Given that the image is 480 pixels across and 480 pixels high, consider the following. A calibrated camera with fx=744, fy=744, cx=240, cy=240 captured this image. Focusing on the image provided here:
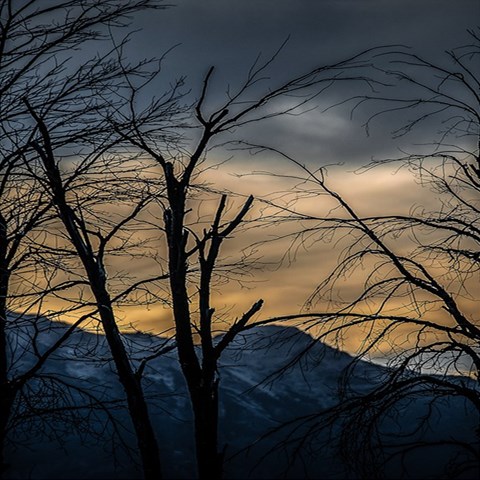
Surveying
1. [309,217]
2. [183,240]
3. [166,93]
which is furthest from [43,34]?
[309,217]

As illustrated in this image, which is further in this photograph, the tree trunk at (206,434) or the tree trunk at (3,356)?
the tree trunk at (3,356)

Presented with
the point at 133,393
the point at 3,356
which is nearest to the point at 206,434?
the point at 133,393

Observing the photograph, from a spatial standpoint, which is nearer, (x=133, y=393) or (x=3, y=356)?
(x=133, y=393)

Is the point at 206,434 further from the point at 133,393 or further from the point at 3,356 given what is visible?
the point at 3,356

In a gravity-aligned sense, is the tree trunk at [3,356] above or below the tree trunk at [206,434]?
above

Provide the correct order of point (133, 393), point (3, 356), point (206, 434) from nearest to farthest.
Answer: point (206, 434) → point (133, 393) → point (3, 356)

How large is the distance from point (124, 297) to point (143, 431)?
208cm

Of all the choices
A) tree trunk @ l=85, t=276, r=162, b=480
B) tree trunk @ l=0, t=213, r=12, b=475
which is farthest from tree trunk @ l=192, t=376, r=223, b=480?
tree trunk @ l=0, t=213, r=12, b=475

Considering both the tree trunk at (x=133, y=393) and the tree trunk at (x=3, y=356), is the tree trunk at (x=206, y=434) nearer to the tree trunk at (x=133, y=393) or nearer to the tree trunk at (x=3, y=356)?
the tree trunk at (x=133, y=393)

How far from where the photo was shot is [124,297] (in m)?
10.7

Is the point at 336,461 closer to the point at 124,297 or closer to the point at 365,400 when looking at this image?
the point at 365,400

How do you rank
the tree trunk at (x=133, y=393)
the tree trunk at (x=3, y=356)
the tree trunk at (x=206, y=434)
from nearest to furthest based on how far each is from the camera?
the tree trunk at (x=206, y=434), the tree trunk at (x=133, y=393), the tree trunk at (x=3, y=356)

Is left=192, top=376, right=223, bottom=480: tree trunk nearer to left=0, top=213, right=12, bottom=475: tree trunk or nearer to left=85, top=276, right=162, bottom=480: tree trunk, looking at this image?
left=85, top=276, right=162, bottom=480: tree trunk

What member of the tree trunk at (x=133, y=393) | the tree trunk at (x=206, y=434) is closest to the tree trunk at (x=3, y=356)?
the tree trunk at (x=133, y=393)
